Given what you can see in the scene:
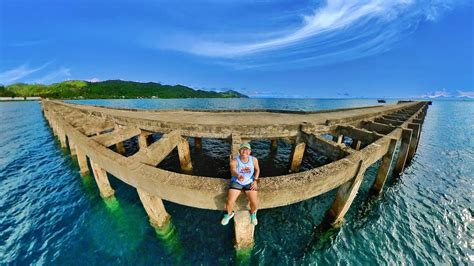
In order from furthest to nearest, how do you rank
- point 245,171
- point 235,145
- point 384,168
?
point 384,168 → point 235,145 → point 245,171

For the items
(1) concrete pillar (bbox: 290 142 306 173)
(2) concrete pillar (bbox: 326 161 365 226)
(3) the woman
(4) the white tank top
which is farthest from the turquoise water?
(4) the white tank top

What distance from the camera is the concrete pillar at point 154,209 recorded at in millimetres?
5508

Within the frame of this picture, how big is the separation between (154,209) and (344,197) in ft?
22.2

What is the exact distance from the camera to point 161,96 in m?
174

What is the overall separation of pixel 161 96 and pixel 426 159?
617ft

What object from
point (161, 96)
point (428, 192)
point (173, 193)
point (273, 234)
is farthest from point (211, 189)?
point (161, 96)

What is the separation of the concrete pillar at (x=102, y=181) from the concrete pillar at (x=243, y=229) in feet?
22.2

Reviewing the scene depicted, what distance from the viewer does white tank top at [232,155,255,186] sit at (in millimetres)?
4078

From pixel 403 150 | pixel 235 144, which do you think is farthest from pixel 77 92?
pixel 403 150

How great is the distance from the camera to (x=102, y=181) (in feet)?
26.2

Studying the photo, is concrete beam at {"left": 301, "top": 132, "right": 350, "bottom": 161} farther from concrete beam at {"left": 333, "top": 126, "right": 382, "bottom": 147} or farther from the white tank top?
the white tank top

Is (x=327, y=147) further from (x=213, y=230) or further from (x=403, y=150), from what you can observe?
(x=403, y=150)

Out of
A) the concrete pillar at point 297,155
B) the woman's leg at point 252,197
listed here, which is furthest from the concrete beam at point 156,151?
the concrete pillar at point 297,155

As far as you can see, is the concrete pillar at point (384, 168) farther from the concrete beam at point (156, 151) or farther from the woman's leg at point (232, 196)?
the concrete beam at point (156, 151)
